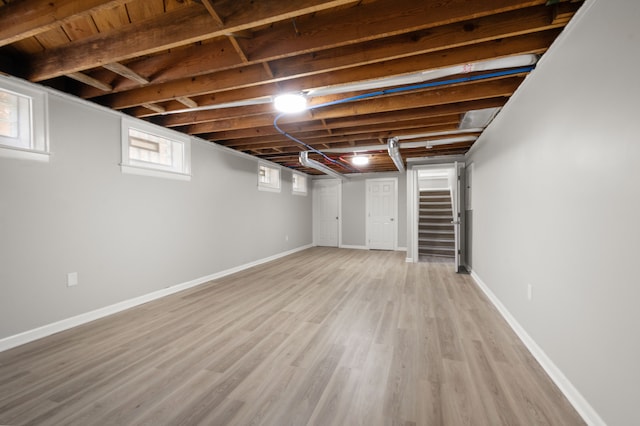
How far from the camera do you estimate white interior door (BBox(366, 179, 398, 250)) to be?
780cm

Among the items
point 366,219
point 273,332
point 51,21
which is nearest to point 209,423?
point 273,332

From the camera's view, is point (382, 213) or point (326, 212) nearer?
point (382, 213)

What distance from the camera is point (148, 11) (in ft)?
6.03

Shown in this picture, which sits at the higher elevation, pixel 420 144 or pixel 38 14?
pixel 38 14

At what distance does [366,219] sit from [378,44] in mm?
6345

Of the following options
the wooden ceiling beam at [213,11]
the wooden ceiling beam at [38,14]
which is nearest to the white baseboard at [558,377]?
the wooden ceiling beam at [213,11]

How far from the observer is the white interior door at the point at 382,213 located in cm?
780

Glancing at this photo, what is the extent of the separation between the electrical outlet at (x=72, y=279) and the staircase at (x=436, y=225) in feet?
21.0

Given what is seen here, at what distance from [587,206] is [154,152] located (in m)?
4.48

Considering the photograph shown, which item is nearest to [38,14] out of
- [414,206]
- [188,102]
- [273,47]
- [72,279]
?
[188,102]

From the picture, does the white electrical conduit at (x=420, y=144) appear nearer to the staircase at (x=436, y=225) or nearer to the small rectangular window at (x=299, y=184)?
the small rectangular window at (x=299, y=184)

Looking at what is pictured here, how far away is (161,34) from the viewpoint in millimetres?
1819

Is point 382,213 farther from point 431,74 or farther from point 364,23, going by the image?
point 364,23

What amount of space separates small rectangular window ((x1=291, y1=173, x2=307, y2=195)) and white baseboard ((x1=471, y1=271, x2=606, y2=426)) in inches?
222
